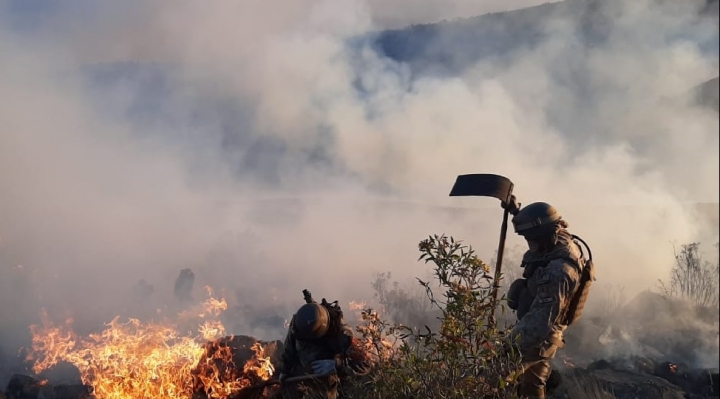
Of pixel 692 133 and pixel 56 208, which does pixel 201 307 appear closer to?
pixel 56 208

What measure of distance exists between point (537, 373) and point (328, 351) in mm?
→ 2045

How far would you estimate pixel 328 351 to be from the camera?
5328mm

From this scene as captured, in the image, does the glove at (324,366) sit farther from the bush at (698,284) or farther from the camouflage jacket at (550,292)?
the bush at (698,284)

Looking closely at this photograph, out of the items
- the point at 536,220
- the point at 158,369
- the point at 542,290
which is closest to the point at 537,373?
the point at 542,290

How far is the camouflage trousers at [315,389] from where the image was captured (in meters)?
4.90

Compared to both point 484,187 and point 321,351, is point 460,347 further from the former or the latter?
point 321,351

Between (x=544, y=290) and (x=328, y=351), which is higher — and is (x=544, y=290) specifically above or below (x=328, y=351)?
above

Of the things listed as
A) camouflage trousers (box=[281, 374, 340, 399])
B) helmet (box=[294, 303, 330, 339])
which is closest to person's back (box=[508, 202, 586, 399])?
camouflage trousers (box=[281, 374, 340, 399])

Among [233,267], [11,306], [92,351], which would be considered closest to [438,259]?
[92,351]

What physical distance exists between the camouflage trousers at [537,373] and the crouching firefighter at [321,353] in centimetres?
140

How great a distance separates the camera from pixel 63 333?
8.22 metres

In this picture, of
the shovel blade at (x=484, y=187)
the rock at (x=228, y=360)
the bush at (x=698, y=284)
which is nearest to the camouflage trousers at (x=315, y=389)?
the rock at (x=228, y=360)

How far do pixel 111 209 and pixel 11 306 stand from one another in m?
4.44

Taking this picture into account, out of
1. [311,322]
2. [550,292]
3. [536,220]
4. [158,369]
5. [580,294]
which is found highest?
[536,220]
